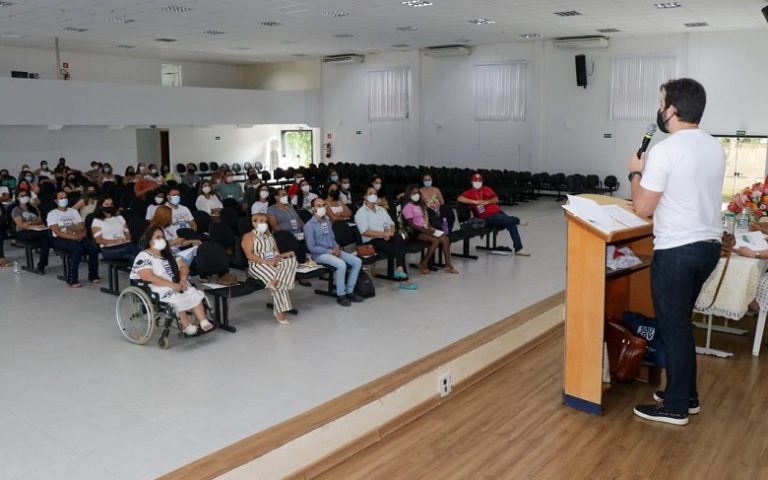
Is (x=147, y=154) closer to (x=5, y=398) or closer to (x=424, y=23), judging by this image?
(x=424, y=23)

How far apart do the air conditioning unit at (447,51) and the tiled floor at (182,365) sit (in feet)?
43.5

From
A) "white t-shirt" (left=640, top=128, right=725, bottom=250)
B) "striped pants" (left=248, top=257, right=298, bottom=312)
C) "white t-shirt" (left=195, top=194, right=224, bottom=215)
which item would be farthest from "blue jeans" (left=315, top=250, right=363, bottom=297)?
"white t-shirt" (left=640, top=128, right=725, bottom=250)

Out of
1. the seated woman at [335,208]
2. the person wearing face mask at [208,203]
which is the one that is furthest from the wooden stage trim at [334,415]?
the person wearing face mask at [208,203]

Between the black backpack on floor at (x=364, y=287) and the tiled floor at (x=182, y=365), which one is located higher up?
the black backpack on floor at (x=364, y=287)

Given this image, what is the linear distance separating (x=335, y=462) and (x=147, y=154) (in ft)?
75.8

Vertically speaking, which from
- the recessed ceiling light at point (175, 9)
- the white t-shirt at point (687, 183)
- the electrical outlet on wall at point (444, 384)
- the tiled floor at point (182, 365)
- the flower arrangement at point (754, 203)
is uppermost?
the recessed ceiling light at point (175, 9)

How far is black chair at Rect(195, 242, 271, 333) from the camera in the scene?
6.66 metres

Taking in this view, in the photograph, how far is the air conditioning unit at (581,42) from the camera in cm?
1836

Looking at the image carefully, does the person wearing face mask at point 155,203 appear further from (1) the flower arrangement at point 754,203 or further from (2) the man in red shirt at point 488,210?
(1) the flower arrangement at point 754,203

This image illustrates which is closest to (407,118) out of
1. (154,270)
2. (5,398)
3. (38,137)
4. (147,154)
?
(147,154)

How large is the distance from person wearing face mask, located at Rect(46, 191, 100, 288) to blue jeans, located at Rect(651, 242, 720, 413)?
7.32 meters

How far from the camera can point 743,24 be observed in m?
15.8

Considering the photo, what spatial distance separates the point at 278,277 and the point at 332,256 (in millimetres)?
941

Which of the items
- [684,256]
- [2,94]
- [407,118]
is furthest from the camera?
[407,118]
